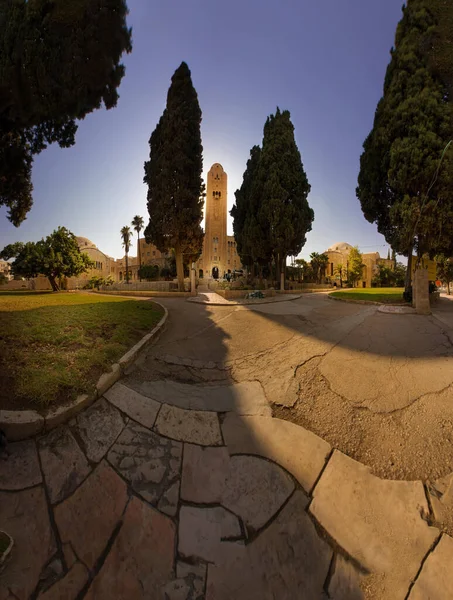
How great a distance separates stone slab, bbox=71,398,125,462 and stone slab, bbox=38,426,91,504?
87 millimetres

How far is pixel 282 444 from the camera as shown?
2.49 m

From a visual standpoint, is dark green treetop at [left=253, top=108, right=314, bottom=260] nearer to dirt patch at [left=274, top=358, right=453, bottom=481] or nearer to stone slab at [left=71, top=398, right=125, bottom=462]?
dirt patch at [left=274, top=358, right=453, bottom=481]

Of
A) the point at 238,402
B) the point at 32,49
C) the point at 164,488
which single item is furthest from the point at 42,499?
the point at 32,49

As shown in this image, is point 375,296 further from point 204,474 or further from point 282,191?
point 204,474

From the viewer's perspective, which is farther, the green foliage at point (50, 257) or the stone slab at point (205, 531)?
the green foliage at point (50, 257)

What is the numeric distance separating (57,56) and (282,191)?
16.7 metres

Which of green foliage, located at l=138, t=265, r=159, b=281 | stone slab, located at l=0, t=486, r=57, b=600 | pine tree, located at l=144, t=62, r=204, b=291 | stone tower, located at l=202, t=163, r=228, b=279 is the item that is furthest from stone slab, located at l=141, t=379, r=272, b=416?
stone tower, located at l=202, t=163, r=228, b=279

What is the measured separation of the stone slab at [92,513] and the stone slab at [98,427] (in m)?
0.25

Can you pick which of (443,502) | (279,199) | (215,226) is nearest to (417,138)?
(279,199)

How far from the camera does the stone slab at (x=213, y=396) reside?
3.10 metres

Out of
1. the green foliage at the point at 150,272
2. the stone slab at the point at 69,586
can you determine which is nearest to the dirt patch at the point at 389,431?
the stone slab at the point at 69,586

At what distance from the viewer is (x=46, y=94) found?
311 inches

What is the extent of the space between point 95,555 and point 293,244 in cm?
2294

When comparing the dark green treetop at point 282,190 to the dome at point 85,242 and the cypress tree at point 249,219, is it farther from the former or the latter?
the dome at point 85,242
